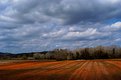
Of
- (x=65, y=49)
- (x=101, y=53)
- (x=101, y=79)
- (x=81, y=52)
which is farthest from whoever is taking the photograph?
(x=65, y=49)

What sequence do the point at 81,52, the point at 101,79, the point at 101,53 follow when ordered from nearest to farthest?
1. the point at 101,79
2. the point at 101,53
3. the point at 81,52

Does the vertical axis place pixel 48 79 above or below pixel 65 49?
below

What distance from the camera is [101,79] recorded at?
63.1 feet

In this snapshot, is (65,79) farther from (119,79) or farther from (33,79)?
(119,79)

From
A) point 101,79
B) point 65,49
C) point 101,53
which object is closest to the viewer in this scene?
point 101,79

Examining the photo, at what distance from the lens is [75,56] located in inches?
5714

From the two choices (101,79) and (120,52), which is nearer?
(101,79)

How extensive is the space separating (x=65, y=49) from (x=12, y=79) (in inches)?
6257

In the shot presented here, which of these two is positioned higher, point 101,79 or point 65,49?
point 65,49

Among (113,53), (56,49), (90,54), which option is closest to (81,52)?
(90,54)

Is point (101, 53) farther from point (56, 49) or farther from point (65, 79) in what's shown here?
point (65, 79)

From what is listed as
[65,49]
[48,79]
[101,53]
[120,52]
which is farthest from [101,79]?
[65,49]

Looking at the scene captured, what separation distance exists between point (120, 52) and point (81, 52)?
2246 centimetres

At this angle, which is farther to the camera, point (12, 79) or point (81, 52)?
point (81, 52)
